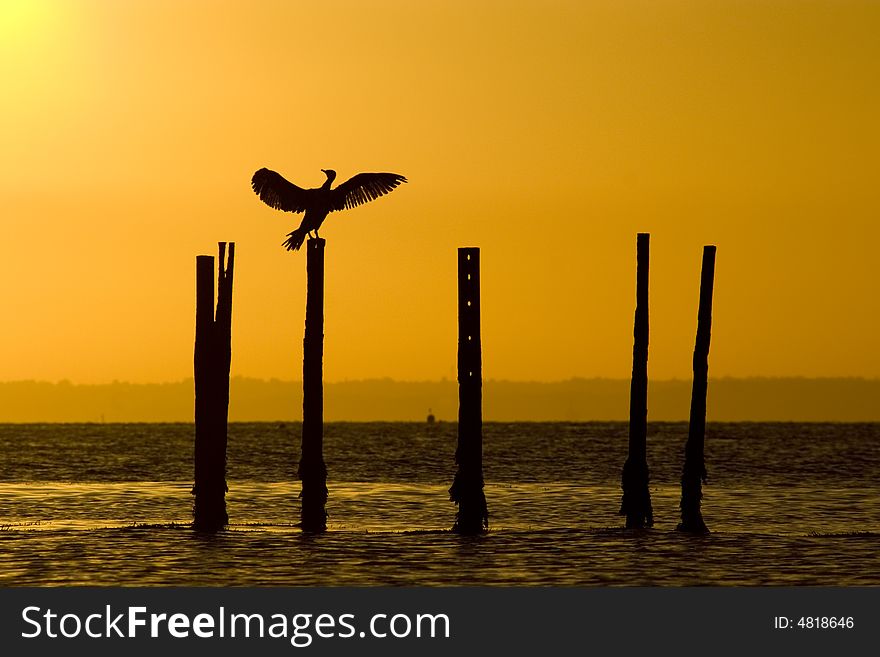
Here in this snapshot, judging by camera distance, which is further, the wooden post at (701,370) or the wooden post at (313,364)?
the wooden post at (701,370)

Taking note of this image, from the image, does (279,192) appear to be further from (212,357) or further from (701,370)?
(701,370)

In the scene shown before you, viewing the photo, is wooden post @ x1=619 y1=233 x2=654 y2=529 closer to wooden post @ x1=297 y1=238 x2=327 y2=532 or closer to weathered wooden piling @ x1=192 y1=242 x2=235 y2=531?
wooden post @ x1=297 y1=238 x2=327 y2=532

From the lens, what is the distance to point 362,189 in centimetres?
2898

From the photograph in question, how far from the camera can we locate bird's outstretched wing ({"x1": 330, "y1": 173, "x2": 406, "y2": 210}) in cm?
2886

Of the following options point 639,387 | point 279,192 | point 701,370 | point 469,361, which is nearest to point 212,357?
point 279,192

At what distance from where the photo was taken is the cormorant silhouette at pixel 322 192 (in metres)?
28.7

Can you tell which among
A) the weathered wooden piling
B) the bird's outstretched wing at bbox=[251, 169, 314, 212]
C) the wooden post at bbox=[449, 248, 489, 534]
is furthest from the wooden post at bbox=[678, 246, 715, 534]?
the weathered wooden piling

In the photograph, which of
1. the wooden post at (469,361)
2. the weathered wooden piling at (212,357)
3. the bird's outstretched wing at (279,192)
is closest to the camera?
the wooden post at (469,361)

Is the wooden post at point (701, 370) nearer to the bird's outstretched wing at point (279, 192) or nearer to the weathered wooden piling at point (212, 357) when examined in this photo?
the bird's outstretched wing at point (279, 192)

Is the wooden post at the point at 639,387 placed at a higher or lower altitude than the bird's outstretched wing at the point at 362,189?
lower

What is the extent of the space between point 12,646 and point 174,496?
31.7m

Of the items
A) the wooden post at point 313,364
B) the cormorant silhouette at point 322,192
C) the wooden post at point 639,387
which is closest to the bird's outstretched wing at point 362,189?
the cormorant silhouette at point 322,192

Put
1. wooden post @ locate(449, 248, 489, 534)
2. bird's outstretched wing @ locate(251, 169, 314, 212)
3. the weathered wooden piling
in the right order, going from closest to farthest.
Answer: wooden post @ locate(449, 248, 489, 534), the weathered wooden piling, bird's outstretched wing @ locate(251, 169, 314, 212)

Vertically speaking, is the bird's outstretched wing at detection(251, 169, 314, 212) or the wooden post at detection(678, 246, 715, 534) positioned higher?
the bird's outstretched wing at detection(251, 169, 314, 212)
